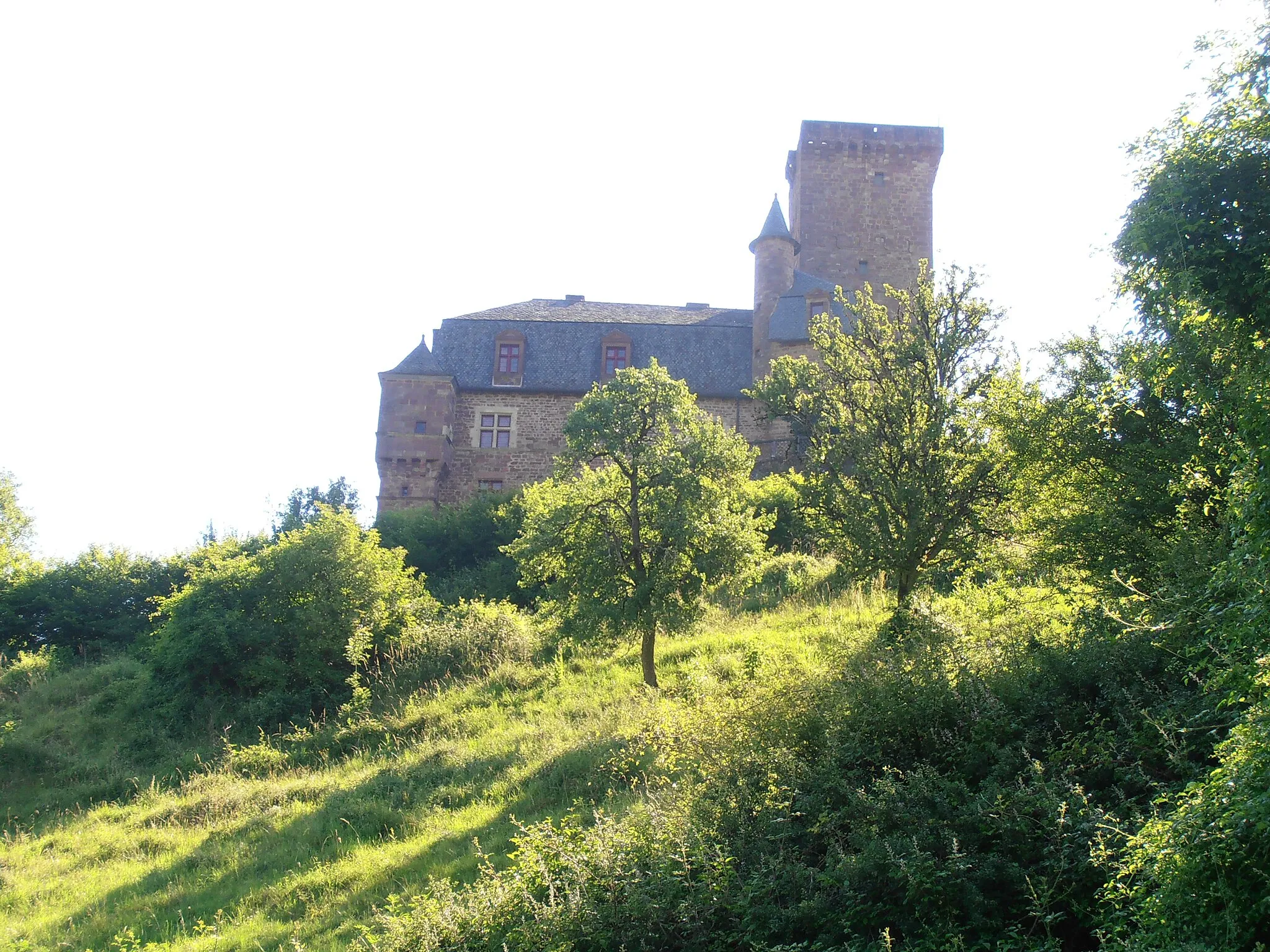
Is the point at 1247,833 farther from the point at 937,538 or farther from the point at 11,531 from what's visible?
the point at 11,531

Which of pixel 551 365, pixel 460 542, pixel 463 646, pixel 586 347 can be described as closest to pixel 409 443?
pixel 551 365

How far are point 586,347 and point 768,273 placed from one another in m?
6.79

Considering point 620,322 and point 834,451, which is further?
point 620,322

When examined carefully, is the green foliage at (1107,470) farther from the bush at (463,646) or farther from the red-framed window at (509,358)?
the red-framed window at (509,358)

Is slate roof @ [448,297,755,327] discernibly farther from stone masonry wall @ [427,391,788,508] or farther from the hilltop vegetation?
the hilltop vegetation

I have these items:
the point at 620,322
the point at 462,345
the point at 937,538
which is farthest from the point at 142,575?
the point at 937,538

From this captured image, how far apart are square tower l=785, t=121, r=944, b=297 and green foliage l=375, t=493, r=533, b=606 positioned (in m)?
17.8

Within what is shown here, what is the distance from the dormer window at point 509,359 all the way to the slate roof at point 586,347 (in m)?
0.16

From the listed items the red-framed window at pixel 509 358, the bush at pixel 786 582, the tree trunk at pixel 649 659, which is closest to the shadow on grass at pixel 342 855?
the tree trunk at pixel 649 659

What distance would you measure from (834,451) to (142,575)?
69.7ft

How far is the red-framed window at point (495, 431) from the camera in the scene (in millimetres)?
36375

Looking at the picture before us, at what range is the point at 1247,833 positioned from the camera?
5.76m

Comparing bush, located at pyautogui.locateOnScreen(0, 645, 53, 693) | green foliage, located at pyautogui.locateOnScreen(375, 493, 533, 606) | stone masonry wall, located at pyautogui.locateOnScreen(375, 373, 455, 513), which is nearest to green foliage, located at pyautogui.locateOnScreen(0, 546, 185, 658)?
bush, located at pyautogui.locateOnScreen(0, 645, 53, 693)

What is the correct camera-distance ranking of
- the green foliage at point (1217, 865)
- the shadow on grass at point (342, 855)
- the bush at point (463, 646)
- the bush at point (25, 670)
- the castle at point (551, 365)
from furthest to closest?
the castle at point (551, 365)
the bush at point (25, 670)
the bush at point (463, 646)
the shadow on grass at point (342, 855)
the green foliage at point (1217, 865)
